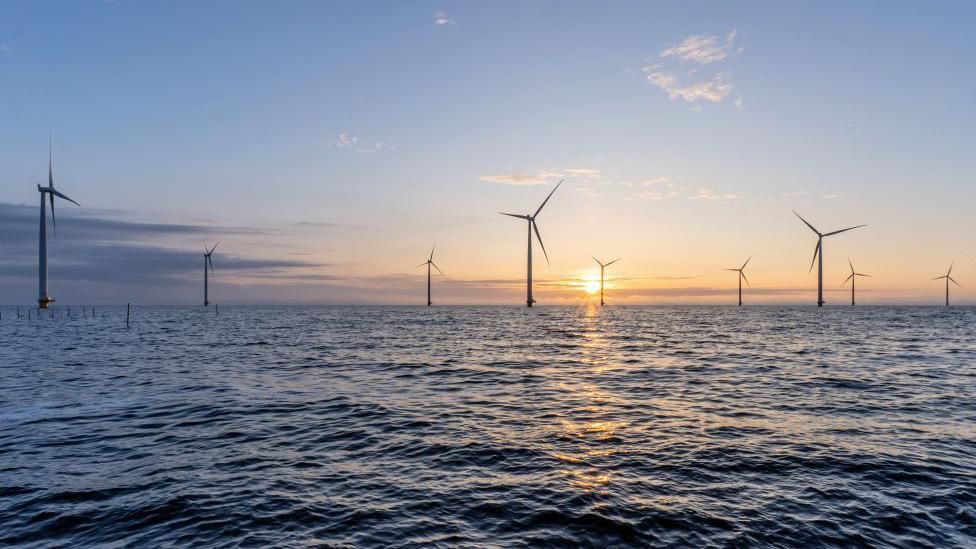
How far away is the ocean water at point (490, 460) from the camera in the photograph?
42.5 ft

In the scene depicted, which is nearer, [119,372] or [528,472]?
[528,472]

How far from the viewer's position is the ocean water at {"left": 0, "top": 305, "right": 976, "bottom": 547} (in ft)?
42.5

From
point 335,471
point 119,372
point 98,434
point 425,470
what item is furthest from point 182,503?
point 119,372

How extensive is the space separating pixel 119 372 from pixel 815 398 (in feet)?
156

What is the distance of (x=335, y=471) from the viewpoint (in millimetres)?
17281

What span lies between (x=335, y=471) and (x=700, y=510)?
1073 cm

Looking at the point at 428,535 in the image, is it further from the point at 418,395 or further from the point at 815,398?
the point at 815,398

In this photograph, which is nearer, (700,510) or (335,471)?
(700,510)

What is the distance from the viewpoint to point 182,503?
48.0 ft

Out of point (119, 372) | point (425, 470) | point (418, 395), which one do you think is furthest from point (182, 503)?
point (119, 372)

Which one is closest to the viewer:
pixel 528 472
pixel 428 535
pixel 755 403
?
pixel 428 535

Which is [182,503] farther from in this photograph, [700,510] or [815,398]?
[815,398]

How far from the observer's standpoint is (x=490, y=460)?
18297 mm

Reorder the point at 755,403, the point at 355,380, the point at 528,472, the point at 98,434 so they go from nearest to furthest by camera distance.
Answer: the point at 528,472 → the point at 98,434 → the point at 755,403 → the point at 355,380
